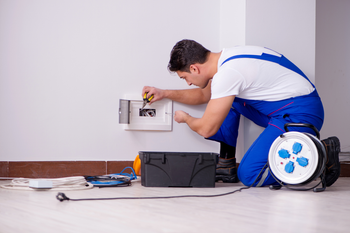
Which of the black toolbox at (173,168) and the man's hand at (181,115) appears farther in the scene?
the man's hand at (181,115)

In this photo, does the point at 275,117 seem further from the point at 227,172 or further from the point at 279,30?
the point at 279,30

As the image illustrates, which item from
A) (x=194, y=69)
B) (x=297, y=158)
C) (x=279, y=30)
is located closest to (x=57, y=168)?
(x=194, y=69)

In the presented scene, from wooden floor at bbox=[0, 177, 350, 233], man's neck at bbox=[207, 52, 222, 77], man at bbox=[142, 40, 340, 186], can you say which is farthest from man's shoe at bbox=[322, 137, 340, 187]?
man's neck at bbox=[207, 52, 222, 77]

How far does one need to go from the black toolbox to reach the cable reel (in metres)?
0.36

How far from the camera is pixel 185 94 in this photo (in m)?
2.29

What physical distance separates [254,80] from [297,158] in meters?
0.49

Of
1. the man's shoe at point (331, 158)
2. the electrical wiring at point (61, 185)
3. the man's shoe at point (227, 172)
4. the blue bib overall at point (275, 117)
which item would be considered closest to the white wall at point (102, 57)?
the man's shoe at point (227, 172)

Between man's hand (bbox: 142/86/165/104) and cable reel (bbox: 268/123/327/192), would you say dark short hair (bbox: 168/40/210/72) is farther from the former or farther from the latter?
cable reel (bbox: 268/123/327/192)

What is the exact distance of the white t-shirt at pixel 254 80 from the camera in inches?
66.2

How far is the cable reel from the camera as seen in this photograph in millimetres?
1606

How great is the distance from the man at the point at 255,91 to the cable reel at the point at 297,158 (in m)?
0.13

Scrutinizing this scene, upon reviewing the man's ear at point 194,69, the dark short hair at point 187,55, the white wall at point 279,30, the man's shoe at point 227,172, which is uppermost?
the white wall at point 279,30

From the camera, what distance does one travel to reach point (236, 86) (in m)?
1.70

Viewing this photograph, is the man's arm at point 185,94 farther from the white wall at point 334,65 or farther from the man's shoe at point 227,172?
the white wall at point 334,65
